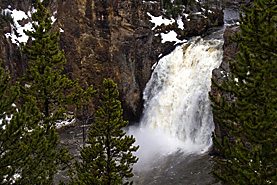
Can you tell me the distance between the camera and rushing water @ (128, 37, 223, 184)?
61.9 ft

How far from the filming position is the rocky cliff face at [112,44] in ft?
98.1

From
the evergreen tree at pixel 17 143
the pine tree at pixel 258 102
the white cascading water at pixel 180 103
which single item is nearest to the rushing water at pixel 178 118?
the white cascading water at pixel 180 103

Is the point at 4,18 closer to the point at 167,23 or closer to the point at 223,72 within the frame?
the point at 167,23

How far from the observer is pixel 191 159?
64.4 ft

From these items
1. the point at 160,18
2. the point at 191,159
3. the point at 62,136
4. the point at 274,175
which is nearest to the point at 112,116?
the point at 274,175

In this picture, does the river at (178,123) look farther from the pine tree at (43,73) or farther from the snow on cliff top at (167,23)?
the pine tree at (43,73)

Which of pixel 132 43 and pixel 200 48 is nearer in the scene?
pixel 200 48

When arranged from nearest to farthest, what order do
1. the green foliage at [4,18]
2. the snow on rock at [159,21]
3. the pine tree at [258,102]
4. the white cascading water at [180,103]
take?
the pine tree at [258,102], the white cascading water at [180,103], the snow on rock at [159,21], the green foliage at [4,18]

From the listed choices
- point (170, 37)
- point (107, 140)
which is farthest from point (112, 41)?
point (107, 140)

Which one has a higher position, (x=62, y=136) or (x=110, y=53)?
(x=110, y=53)

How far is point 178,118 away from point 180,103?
1.47 m

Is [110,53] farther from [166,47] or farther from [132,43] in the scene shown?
[166,47]

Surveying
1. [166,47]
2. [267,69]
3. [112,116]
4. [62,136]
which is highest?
[166,47]

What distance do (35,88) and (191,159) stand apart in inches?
518
